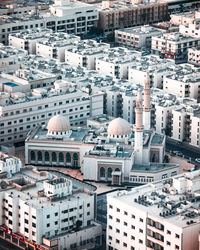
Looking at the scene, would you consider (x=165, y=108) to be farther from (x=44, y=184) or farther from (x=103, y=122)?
(x=44, y=184)

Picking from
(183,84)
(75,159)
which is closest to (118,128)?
(75,159)

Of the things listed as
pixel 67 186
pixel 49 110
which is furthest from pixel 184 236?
pixel 49 110

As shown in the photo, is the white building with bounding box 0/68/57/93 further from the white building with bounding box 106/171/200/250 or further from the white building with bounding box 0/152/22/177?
the white building with bounding box 106/171/200/250

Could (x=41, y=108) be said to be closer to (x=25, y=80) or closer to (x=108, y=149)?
(x=25, y=80)

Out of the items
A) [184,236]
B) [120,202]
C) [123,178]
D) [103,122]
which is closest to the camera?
[184,236]

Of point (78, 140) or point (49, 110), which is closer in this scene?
point (78, 140)

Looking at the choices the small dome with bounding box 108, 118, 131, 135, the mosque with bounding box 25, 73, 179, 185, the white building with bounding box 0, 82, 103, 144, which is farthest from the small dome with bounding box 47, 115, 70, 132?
the white building with bounding box 0, 82, 103, 144

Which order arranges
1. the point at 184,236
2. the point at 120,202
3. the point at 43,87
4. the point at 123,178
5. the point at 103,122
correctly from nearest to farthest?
the point at 184,236, the point at 120,202, the point at 123,178, the point at 103,122, the point at 43,87

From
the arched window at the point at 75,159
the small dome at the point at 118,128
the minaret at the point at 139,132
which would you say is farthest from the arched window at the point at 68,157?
the minaret at the point at 139,132
